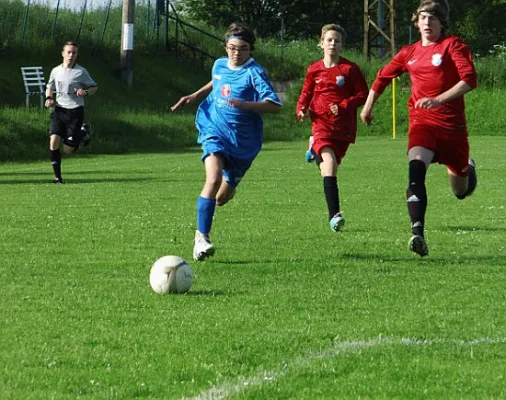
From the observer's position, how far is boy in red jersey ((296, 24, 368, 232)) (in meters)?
12.8

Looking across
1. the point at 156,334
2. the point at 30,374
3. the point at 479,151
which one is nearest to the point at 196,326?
the point at 156,334

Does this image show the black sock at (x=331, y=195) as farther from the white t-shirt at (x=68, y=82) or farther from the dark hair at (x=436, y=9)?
the white t-shirt at (x=68, y=82)

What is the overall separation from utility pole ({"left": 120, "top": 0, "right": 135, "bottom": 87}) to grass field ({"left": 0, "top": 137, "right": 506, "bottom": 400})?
23259mm

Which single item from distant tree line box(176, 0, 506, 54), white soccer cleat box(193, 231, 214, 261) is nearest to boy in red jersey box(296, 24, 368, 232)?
white soccer cleat box(193, 231, 214, 261)

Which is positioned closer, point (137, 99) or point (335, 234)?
point (335, 234)

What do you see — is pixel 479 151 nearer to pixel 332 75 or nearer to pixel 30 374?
pixel 332 75

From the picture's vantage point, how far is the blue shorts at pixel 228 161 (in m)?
10.2

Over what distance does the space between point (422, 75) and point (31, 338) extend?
4.85 meters

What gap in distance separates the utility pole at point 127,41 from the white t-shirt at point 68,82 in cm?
1851

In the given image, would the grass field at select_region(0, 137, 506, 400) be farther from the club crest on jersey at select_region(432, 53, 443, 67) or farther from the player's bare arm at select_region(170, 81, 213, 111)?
the club crest on jersey at select_region(432, 53, 443, 67)

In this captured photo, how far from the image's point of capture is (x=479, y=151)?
29875 millimetres

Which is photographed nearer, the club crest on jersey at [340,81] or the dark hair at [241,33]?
the dark hair at [241,33]

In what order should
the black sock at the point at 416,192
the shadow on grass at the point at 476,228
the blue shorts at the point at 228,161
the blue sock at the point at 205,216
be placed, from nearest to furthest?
the blue sock at the point at 205,216, the black sock at the point at 416,192, the blue shorts at the point at 228,161, the shadow on grass at the point at 476,228

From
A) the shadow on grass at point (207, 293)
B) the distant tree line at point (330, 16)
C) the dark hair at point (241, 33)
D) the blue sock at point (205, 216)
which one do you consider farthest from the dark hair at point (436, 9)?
the distant tree line at point (330, 16)
